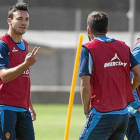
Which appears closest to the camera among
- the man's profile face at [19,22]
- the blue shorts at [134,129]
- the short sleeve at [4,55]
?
the short sleeve at [4,55]

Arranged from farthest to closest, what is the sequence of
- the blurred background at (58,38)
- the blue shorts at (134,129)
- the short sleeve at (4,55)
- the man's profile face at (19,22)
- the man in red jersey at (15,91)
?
1. the blurred background at (58,38)
2. the blue shorts at (134,129)
3. the man's profile face at (19,22)
4. the man in red jersey at (15,91)
5. the short sleeve at (4,55)

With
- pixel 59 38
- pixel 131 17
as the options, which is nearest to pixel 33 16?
pixel 59 38

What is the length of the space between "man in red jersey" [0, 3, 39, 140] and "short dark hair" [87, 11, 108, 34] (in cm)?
100

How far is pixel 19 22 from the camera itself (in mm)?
6645

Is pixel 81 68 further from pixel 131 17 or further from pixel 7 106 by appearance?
pixel 131 17

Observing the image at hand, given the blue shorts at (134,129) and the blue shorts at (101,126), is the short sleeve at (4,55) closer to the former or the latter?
the blue shorts at (101,126)

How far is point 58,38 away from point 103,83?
14.1 metres

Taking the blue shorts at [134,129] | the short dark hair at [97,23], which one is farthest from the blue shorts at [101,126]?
the blue shorts at [134,129]

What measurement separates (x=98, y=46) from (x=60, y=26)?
14.5m

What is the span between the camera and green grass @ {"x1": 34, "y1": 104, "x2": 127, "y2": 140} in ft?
36.4

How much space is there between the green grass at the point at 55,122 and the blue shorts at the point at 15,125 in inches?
156

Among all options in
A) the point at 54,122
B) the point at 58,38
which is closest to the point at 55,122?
the point at 54,122

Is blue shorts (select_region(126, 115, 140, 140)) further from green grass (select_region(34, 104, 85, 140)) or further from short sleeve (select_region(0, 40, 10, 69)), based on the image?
green grass (select_region(34, 104, 85, 140))

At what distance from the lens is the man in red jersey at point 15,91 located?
251 inches
